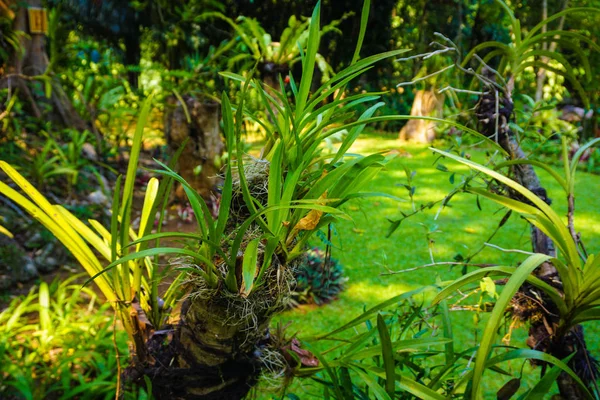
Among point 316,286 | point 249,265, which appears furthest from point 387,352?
point 316,286

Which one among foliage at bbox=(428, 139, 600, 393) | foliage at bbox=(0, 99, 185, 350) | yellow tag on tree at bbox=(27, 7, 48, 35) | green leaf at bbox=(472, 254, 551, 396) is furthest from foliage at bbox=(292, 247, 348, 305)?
yellow tag on tree at bbox=(27, 7, 48, 35)

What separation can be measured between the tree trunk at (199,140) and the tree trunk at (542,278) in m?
3.17

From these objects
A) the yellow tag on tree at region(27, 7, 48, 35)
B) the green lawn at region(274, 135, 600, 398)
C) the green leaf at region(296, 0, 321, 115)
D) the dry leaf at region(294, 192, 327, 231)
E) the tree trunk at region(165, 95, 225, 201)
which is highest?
the green leaf at region(296, 0, 321, 115)

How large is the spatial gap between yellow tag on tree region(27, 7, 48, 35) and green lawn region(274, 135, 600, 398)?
3.69 m

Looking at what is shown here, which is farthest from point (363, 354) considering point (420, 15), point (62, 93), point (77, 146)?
point (420, 15)

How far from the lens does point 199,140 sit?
174 inches

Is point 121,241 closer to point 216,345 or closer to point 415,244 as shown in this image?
point 216,345

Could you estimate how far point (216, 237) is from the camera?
977mm

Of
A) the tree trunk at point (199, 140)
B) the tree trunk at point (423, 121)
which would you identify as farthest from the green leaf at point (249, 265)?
the tree trunk at point (423, 121)

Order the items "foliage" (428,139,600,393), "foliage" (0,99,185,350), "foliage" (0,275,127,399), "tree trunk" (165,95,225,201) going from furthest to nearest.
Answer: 1. "tree trunk" (165,95,225,201)
2. "foliage" (0,275,127,399)
3. "foliage" (0,99,185,350)
4. "foliage" (428,139,600,393)

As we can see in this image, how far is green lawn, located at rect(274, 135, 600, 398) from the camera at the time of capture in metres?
2.87

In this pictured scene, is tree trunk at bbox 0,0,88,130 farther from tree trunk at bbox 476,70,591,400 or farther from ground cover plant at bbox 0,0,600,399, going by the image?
tree trunk at bbox 476,70,591,400

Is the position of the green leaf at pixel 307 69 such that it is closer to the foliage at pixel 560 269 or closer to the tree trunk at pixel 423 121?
the foliage at pixel 560 269

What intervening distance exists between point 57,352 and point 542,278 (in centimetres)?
229
